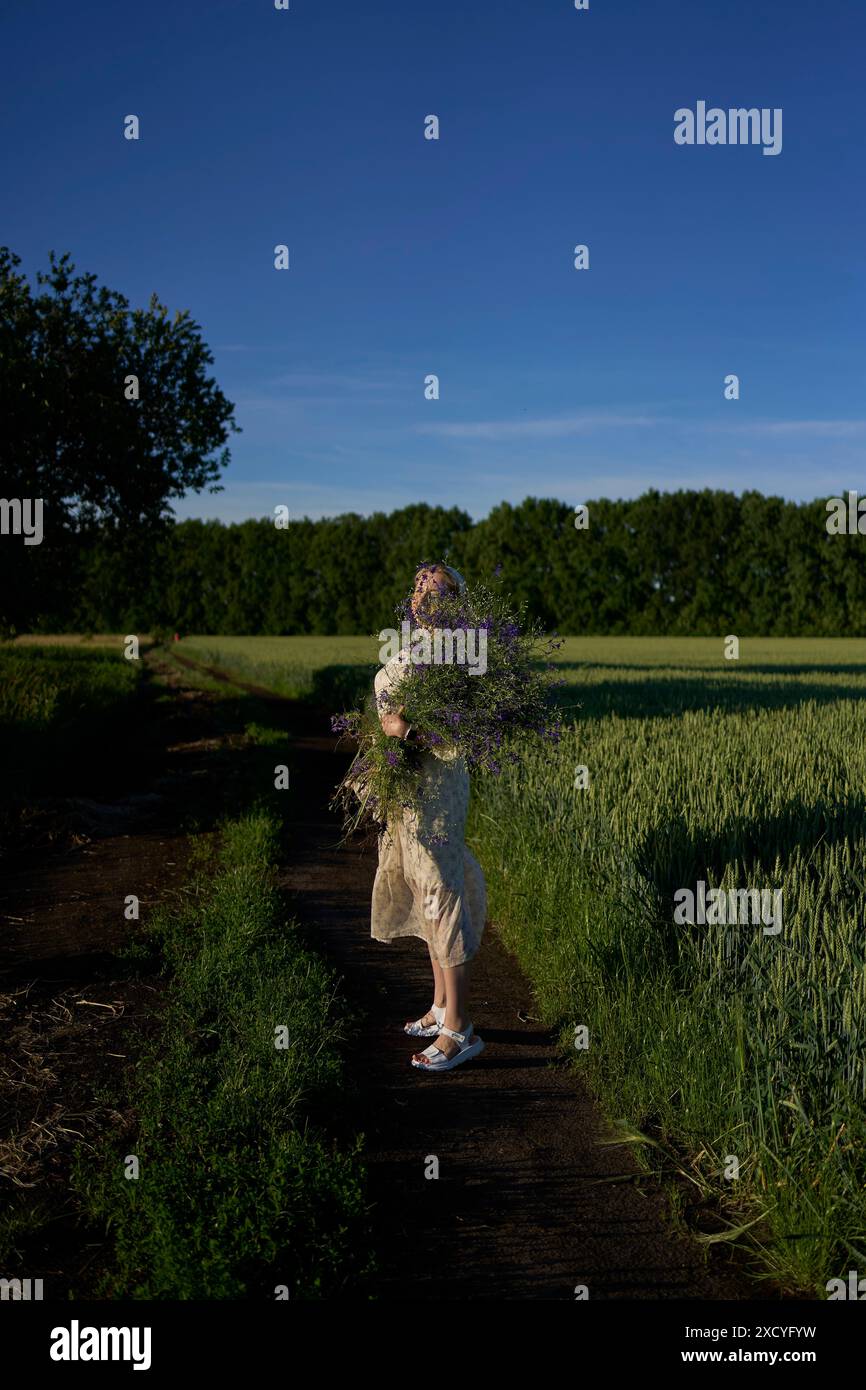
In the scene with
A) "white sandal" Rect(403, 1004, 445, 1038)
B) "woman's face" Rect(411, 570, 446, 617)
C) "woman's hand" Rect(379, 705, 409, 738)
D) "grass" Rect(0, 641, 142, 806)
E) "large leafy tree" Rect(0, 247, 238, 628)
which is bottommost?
"white sandal" Rect(403, 1004, 445, 1038)

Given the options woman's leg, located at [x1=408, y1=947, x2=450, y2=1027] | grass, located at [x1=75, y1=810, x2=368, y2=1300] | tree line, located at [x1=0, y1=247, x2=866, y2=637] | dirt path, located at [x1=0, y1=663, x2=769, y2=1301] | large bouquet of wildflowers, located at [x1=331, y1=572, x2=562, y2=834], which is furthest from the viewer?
tree line, located at [x1=0, y1=247, x2=866, y2=637]

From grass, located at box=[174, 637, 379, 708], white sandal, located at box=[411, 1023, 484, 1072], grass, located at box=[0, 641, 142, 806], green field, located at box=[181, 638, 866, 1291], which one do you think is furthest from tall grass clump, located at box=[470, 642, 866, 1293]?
grass, located at box=[174, 637, 379, 708]

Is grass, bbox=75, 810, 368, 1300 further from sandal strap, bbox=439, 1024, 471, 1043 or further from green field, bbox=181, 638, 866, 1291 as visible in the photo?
green field, bbox=181, 638, 866, 1291

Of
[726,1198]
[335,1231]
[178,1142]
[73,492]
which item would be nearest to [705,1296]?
[726,1198]

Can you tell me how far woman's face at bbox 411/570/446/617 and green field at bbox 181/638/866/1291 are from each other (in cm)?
93

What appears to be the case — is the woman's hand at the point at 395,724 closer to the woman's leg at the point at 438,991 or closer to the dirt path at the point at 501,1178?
the woman's leg at the point at 438,991

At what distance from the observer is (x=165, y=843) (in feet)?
36.3

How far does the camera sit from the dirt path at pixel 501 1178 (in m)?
3.59

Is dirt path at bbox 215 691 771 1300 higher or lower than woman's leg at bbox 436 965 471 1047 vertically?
lower

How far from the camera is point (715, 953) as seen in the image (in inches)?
201

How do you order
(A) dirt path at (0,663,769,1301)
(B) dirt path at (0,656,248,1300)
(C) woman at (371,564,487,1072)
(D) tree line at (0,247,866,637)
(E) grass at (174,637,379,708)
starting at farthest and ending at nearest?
(D) tree line at (0,247,866,637) < (E) grass at (174,637,379,708) < (C) woman at (371,564,487,1072) < (B) dirt path at (0,656,248,1300) < (A) dirt path at (0,663,769,1301)

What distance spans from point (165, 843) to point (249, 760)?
18.1ft

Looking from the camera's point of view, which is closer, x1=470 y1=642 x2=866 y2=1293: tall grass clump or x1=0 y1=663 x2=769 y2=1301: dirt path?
x1=0 y1=663 x2=769 y2=1301: dirt path

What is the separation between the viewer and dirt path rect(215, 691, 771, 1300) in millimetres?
3586
